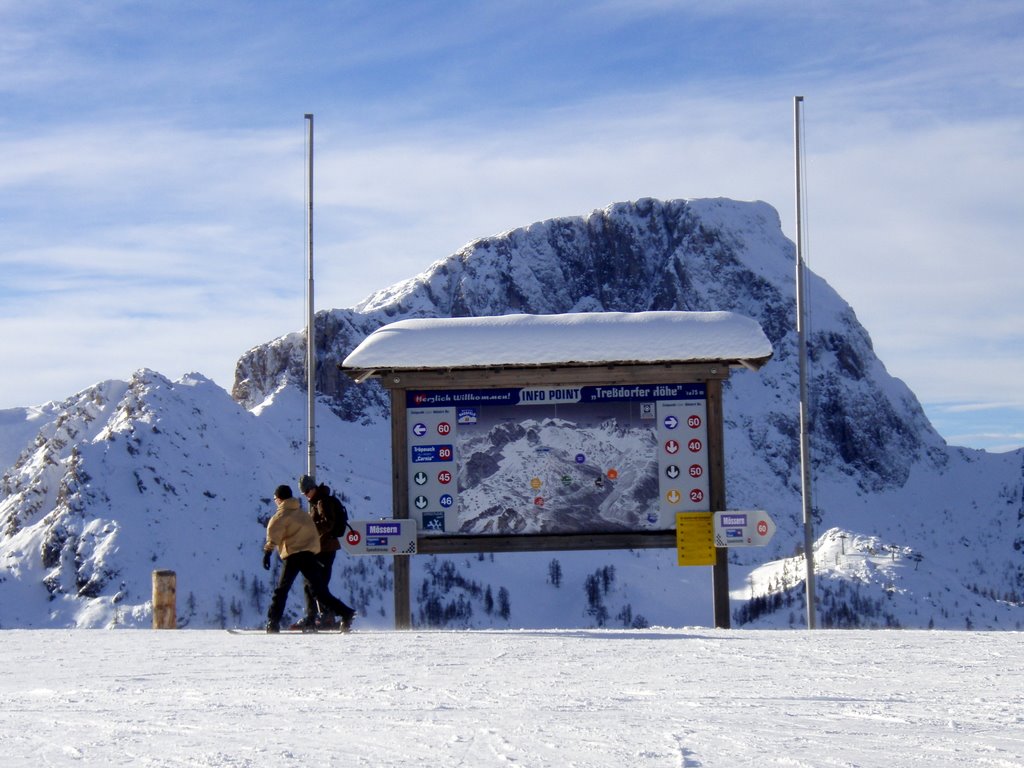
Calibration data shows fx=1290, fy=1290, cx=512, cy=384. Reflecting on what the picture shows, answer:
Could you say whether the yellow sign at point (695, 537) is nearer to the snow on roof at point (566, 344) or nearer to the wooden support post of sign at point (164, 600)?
the snow on roof at point (566, 344)

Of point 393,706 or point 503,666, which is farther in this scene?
point 503,666

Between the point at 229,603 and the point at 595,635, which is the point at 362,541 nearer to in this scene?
the point at 595,635

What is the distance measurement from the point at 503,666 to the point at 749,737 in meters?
3.11

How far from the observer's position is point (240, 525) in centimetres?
19088

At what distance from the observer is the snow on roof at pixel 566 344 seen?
14.9 m

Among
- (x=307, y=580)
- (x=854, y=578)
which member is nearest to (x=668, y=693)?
(x=307, y=580)

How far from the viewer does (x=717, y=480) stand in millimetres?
15297

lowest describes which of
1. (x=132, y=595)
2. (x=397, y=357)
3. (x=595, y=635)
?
(x=132, y=595)

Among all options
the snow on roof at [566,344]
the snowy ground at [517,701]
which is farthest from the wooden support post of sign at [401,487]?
the snowy ground at [517,701]

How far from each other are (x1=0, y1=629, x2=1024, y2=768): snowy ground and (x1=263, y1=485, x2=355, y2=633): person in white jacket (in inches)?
38.9

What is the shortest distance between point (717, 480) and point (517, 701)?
8.08m

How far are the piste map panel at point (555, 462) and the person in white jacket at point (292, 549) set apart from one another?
284cm

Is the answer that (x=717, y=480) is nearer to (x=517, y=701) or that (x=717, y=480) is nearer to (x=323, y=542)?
(x=323, y=542)

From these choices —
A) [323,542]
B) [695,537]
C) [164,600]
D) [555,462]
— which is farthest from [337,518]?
[695,537]
